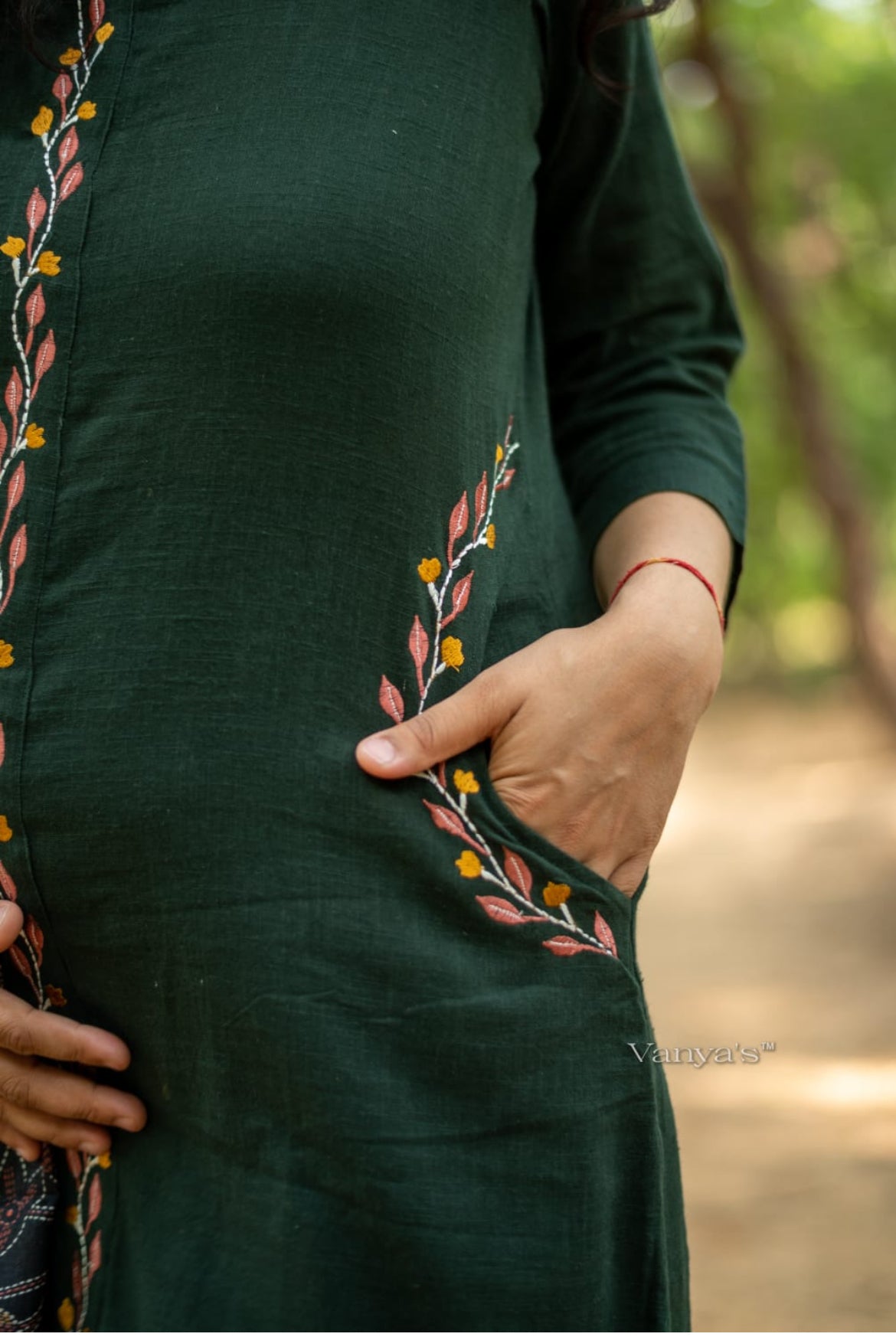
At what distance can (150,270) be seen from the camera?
84cm

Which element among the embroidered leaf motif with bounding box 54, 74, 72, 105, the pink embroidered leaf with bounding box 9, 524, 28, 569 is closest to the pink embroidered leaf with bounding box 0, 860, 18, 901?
the pink embroidered leaf with bounding box 9, 524, 28, 569

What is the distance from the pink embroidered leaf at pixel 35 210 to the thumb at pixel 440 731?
44 cm

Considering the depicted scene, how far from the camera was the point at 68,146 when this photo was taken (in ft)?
2.89

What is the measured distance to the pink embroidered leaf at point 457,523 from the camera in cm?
90

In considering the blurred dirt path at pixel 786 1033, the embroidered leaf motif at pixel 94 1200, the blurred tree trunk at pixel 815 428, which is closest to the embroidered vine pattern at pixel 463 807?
the embroidered leaf motif at pixel 94 1200

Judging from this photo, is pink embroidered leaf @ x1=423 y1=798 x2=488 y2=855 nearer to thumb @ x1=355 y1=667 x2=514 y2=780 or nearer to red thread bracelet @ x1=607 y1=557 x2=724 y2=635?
thumb @ x1=355 y1=667 x2=514 y2=780

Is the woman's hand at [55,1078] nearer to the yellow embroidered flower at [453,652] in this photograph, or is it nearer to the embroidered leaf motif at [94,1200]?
the embroidered leaf motif at [94,1200]

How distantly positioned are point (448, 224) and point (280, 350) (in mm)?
162

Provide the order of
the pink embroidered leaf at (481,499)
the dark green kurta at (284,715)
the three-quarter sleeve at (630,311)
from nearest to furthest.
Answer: the dark green kurta at (284,715), the pink embroidered leaf at (481,499), the three-quarter sleeve at (630,311)

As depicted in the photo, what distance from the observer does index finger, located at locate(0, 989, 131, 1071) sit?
2.77 feet

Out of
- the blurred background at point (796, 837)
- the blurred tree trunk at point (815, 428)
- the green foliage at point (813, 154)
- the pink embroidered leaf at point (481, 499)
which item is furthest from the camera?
the blurred tree trunk at point (815, 428)

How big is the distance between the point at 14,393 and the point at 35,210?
5.2 inches

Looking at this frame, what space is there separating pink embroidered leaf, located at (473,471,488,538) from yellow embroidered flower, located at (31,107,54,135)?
413 millimetres

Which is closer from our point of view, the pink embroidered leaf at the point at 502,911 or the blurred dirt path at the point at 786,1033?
the pink embroidered leaf at the point at 502,911
